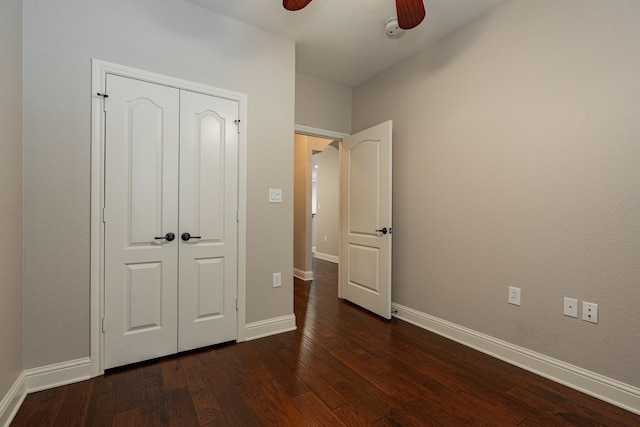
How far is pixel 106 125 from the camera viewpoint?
6.45ft

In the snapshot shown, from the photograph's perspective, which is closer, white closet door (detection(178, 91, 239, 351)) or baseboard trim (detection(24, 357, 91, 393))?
baseboard trim (detection(24, 357, 91, 393))

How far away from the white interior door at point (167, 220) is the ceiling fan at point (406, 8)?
1.01 m

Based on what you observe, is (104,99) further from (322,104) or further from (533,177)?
(533,177)

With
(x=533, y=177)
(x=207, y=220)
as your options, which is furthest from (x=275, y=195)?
(x=533, y=177)

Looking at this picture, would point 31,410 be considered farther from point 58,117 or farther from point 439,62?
point 439,62

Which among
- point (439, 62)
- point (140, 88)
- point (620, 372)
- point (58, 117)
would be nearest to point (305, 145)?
point (439, 62)

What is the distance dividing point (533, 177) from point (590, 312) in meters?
0.93

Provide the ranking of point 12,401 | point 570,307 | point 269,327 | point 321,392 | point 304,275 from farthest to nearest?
point 304,275 < point 269,327 < point 570,307 < point 321,392 < point 12,401

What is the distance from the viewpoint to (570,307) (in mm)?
1907

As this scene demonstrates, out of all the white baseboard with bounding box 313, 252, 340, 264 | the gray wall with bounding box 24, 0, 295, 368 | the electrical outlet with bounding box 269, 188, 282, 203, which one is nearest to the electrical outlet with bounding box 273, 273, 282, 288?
the electrical outlet with bounding box 269, 188, 282, 203

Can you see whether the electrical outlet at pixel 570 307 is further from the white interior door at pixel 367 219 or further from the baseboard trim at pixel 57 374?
the baseboard trim at pixel 57 374

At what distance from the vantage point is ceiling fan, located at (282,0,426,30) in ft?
5.30

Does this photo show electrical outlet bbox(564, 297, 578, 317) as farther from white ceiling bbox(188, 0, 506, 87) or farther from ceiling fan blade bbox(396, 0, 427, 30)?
white ceiling bbox(188, 0, 506, 87)

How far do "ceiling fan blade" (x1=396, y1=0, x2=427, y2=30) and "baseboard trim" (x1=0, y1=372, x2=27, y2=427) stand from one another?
9.75 feet
